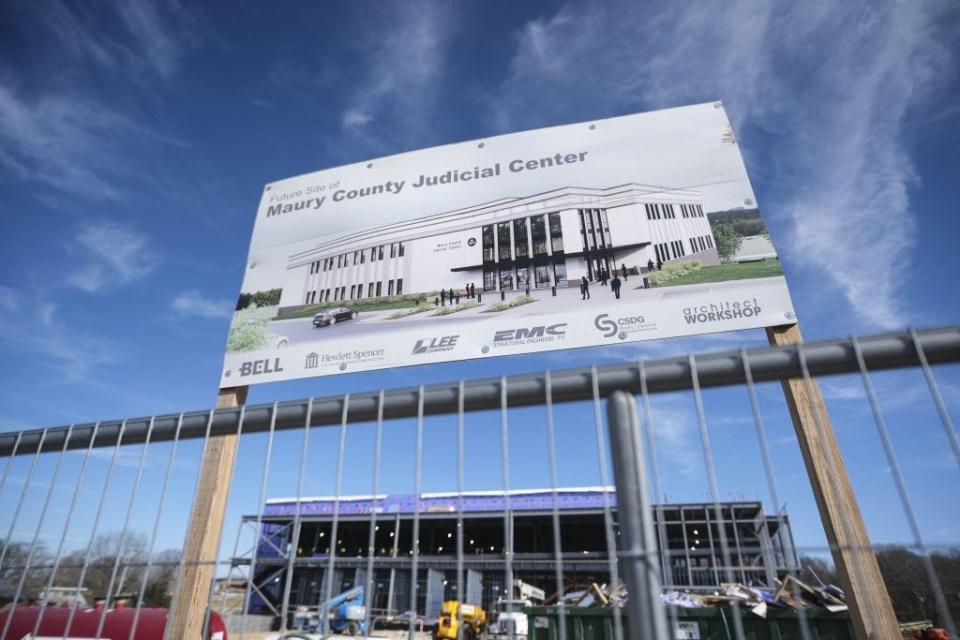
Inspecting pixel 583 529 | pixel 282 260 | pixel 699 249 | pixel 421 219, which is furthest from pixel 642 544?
pixel 583 529

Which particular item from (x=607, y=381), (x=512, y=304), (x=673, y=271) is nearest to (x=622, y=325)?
(x=673, y=271)

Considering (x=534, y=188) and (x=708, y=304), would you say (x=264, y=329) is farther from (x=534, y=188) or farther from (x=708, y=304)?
(x=708, y=304)

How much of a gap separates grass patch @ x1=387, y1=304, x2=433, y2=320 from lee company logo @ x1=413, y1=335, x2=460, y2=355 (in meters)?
0.35

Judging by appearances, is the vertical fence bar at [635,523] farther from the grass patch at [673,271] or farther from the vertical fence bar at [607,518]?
the grass patch at [673,271]

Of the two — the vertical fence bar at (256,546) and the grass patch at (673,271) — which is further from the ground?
the grass patch at (673,271)

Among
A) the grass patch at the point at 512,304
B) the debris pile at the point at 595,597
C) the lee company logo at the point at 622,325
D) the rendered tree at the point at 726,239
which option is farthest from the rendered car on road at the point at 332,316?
the debris pile at the point at 595,597

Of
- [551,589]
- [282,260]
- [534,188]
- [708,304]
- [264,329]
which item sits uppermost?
[534,188]

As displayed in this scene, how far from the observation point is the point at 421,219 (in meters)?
5.49

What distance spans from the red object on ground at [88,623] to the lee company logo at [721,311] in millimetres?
4012

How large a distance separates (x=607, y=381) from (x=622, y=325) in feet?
7.64

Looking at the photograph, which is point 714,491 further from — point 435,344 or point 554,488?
point 435,344

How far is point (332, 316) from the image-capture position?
17.0ft

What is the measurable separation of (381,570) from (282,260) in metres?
33.2

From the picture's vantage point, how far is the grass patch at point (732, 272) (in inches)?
166
